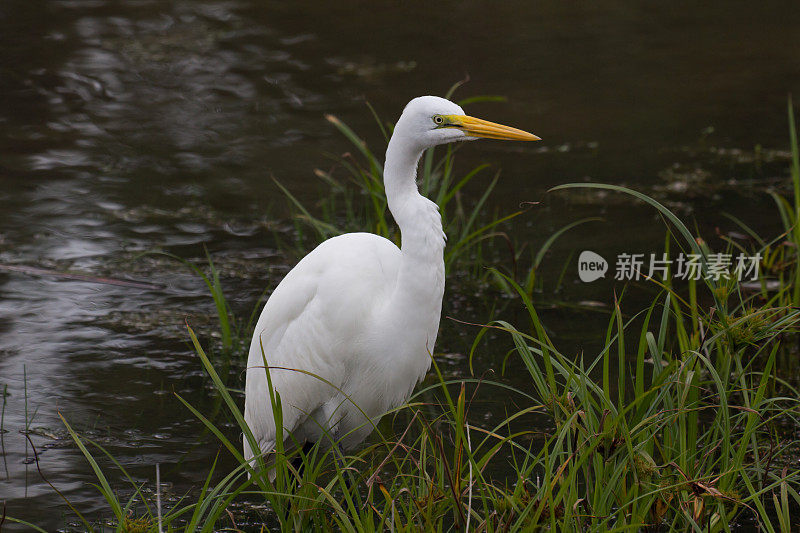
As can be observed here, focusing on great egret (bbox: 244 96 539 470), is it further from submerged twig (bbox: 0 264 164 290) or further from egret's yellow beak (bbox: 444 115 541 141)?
submerged twig (bbox: 0 264 164 290)

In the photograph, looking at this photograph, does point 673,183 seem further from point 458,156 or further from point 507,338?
point 507,338

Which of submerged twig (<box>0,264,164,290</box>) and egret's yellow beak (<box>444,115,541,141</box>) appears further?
submerged twig (<box>0,264,164,290</box>)

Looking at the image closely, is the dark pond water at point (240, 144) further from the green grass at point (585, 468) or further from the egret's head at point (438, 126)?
the egret's head at point (438, 126)

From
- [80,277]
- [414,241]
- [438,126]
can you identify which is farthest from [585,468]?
[80,277]

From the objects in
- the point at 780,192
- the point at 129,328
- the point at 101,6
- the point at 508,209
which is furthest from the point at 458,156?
the point at 101,6

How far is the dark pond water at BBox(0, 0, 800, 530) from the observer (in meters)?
4.30

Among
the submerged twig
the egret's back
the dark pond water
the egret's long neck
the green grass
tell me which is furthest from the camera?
the submerged twig

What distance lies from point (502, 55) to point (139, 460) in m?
6.22

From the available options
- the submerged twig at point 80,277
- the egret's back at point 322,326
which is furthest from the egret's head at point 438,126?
the submerged twig at point 80,277

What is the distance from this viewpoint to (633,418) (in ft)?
9.03

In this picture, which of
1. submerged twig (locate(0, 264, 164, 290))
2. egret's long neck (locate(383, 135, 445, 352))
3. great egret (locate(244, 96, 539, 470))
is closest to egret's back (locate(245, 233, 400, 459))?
great egret (locate(244, 96, 539, 470))

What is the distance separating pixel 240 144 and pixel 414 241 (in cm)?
444

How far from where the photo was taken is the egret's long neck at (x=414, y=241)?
9.62ft

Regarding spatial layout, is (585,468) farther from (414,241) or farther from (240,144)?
(240,144)
